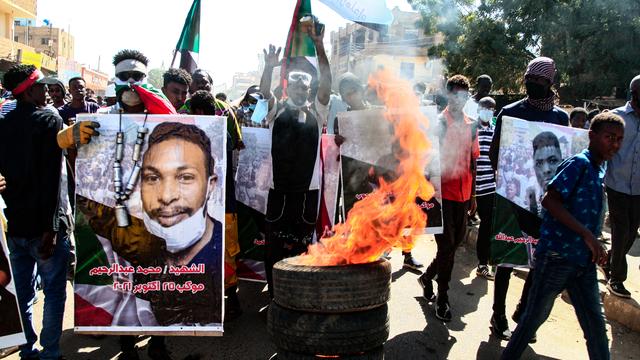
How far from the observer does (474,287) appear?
20.7 ft

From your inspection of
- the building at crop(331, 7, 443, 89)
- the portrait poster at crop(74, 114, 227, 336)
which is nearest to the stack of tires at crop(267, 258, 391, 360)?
the portrait poster at crop(74, 114, 227, 336)

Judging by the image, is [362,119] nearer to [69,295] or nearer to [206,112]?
[206,112]

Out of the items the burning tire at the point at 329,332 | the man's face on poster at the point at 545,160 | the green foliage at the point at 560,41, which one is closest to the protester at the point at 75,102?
the burning tire at the point at 329,332

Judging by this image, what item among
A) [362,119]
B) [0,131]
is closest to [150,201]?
[0,131]

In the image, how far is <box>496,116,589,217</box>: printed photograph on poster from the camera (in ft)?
15.1

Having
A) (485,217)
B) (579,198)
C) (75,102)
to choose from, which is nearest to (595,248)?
(579,198)

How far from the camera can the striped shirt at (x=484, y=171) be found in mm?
6484

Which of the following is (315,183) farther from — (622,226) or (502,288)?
(622,226)

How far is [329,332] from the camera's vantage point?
3129 mm

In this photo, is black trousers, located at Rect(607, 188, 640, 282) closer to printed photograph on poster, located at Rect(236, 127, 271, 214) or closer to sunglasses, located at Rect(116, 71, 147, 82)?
printed photograph on poster, located at Rect(236, 127, 271, 214)

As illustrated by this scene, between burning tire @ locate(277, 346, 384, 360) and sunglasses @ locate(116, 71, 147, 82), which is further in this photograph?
sunglasses @ locate(116, 71, 147, 82)

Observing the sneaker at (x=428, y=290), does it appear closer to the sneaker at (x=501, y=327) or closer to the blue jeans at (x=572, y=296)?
the sneaker at (x=501, y=327)

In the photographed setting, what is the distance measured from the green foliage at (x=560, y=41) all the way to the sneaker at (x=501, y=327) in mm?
13774

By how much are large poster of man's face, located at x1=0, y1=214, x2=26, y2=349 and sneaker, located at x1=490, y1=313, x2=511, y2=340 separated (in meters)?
3.98
